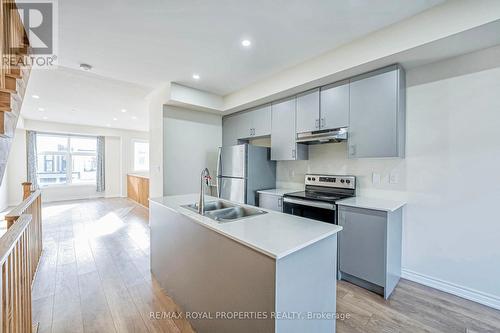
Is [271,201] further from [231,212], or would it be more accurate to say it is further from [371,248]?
[371,248]

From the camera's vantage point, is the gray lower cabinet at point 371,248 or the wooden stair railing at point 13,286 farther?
the gray lower cabinet at point 371,248

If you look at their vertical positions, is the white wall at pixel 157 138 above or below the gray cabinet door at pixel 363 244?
above

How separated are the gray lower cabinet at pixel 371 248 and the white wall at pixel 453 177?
26 centimetres

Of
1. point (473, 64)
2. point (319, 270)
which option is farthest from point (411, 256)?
point (473, 64)

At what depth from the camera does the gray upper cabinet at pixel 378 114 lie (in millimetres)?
2254

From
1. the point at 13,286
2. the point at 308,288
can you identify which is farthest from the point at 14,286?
the point at 308,288

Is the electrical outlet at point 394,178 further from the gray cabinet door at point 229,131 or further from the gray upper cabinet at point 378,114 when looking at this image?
the gray cabinet door at point 229,131

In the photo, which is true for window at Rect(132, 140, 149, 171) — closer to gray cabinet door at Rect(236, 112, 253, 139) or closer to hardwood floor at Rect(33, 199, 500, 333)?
hardwood floor at Rect(33, 199, 500, 333)

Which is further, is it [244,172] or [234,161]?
[234,161]

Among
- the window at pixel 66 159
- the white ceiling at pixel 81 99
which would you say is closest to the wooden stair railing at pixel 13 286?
the white ceiling at pixel 81 99

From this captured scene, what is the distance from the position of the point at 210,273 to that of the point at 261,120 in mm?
2725

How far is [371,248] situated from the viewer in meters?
2.15

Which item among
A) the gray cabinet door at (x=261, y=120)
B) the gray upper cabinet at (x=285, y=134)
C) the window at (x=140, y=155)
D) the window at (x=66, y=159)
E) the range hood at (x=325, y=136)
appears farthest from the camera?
the window at (x=140, y=155)

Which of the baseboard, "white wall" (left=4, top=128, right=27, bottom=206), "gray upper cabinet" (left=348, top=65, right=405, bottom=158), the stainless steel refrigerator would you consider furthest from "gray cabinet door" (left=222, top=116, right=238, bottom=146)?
"white wall" (left=4, top=128, right=27, bottom=206)
